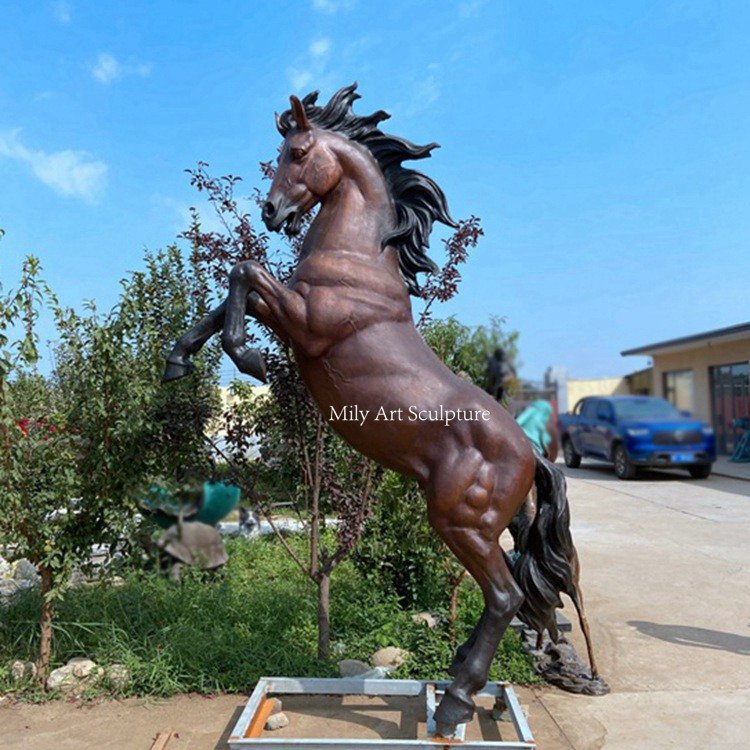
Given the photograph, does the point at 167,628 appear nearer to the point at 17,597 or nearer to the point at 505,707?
the point at 17,597

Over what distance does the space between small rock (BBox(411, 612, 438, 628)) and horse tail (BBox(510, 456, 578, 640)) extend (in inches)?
53.4

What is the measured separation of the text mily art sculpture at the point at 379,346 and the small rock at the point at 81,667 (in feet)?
6.82

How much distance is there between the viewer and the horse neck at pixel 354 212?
9.17 ft

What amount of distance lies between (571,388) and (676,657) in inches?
147

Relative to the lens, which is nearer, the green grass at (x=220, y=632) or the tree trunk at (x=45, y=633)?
the tree trunk at (x=45, y=633)

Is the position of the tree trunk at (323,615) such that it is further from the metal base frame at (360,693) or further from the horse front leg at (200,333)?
the horse front leg at (200,333)

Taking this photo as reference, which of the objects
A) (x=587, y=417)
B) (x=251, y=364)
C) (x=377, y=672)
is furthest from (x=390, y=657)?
(x=587, y=417)

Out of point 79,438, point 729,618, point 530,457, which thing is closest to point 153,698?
point 79,438

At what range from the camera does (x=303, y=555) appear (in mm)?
6215

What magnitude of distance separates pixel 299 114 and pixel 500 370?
196 cm

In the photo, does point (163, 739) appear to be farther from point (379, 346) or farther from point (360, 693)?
point (379, 346)

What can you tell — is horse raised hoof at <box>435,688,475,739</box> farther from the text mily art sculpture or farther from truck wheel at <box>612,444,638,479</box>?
truck wheel at <box>612,444,638,479</box>

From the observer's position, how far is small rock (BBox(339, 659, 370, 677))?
3744 mm

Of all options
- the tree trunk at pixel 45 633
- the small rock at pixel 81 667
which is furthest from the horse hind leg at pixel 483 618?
the tree trunk at pixel 45 633
